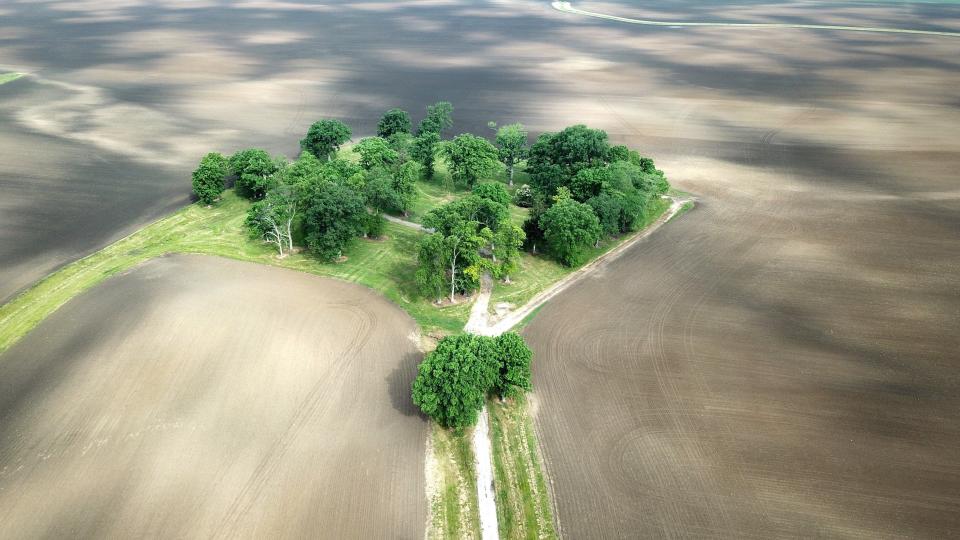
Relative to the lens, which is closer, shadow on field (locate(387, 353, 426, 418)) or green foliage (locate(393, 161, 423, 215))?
shadow on field (locate(387, 353, 426, 418))

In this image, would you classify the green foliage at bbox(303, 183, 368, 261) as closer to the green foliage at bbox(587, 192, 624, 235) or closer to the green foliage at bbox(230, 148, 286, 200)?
the green foliage at bbox(230, 148, 286, 200)

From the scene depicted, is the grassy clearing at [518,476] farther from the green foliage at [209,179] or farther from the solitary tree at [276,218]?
the green foliage at [209,179]

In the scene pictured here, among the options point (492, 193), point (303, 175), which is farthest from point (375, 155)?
point (492, 193)

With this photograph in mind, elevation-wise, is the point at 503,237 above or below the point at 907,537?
above

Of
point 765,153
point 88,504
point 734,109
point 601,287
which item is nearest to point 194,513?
point 88,504

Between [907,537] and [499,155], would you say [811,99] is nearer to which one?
[499,155]

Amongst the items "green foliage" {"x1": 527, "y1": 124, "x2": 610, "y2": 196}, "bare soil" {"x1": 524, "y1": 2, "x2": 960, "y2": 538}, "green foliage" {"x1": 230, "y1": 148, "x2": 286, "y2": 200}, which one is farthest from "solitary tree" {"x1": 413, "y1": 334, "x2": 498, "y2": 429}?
"green foliage" {"x1": 230, "y1": 148, "x2": 286, "y2": 200}

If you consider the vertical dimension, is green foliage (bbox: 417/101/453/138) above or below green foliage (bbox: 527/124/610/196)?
above
